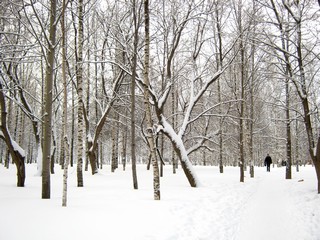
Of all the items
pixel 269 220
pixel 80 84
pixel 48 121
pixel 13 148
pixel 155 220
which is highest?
pixel 80 84

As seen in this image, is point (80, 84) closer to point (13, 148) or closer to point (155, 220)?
point (13, 148)

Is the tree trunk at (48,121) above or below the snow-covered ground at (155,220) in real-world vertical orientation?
above

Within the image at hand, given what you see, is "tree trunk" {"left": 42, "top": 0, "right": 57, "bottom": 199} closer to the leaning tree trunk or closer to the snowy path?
the leaning tree trunk

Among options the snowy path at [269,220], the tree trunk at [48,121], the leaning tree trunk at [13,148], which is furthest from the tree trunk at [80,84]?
the snowy path at [269,220]

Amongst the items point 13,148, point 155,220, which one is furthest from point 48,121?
point 155,220

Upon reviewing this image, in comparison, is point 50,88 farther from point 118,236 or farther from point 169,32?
point 169,32

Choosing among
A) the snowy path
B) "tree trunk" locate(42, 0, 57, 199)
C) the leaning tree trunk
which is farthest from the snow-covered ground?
the leaning tree trunk

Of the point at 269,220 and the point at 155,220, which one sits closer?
the point at 155,220

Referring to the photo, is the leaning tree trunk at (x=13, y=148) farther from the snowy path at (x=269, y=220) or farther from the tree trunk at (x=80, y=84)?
the snowy path at (x=269, y=220)

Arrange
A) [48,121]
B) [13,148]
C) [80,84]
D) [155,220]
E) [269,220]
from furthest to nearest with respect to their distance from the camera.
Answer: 1. [13,148]
2. [80,84]
3. [48,121]
4. [269,220]
5. [155,220]

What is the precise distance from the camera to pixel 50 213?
222 inches

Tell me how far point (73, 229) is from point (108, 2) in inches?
561

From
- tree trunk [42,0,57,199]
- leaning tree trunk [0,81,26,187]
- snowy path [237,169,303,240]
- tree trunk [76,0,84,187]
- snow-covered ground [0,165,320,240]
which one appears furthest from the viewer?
leaning tree trunk [0,81,26,187]

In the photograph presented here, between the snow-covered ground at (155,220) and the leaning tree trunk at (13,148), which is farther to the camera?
the leaning tree trunk at (13,148)
